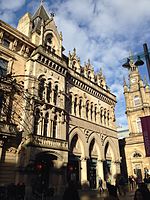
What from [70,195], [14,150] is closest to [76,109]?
[14,150]

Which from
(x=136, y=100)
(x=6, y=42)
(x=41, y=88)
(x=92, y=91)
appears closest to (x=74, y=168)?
(x=41, y=88)

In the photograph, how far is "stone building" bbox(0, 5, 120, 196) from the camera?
1742 cm

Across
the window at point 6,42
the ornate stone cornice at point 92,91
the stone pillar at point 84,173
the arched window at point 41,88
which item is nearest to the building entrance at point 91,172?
the stone pillar at point 84,173

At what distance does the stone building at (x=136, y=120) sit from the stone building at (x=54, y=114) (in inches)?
284

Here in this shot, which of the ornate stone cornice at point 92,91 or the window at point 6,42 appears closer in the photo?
the window at point 6,42

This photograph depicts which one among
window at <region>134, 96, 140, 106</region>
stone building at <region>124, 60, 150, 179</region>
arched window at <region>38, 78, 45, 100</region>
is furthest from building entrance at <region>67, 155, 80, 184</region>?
window at <region>134, 96, 140, 106</region>

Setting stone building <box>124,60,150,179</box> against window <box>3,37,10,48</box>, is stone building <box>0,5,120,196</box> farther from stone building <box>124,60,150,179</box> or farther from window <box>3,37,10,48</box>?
stone building <box>124,60,150,179</box>

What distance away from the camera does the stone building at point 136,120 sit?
35500 mm

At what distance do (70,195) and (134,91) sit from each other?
44.9 metres

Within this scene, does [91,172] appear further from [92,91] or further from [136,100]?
[136,100]

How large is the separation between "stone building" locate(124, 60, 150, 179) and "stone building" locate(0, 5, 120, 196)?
7216mm

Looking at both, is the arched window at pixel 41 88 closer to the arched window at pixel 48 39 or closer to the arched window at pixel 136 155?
the arched window at pixel 48 39

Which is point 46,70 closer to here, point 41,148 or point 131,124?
point 41,148

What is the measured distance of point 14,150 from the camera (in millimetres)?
16500
